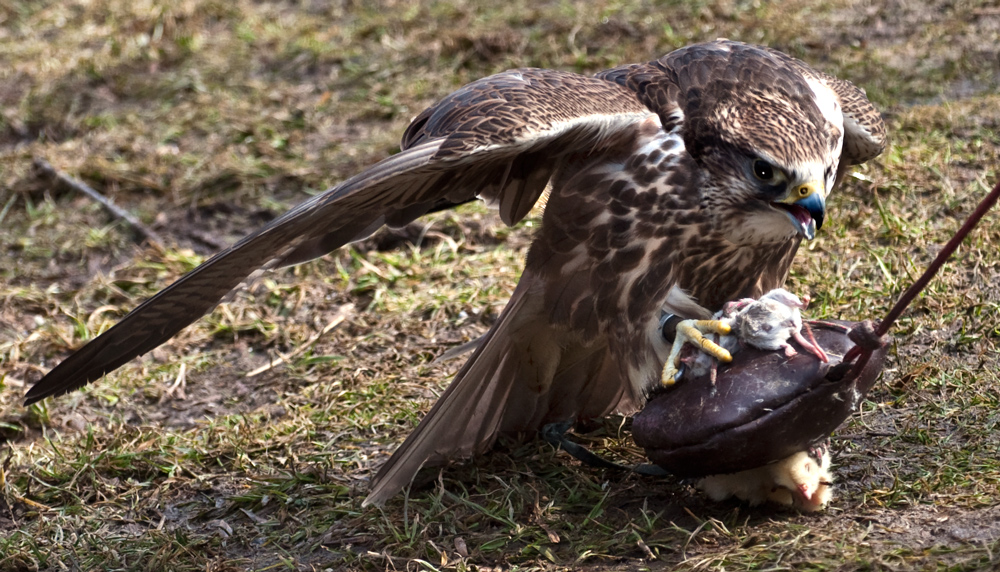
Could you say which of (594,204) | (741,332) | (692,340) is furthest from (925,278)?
(594,204)

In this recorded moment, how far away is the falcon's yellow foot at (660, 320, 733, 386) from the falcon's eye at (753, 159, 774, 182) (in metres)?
0.39

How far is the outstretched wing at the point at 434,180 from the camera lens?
282 cm

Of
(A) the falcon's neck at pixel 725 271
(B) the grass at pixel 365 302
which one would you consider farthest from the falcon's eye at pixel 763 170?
(B) the grass at pixel 365 302

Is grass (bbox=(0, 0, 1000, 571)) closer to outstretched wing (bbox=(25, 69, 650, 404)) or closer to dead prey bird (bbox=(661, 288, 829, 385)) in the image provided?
dead prey bird (bbox=(661, 288, 829, 385))

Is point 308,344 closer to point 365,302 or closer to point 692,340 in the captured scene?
point 365,302

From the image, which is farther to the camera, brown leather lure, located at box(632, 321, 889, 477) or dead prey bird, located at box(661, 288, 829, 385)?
dead prey bird, located at box(661, 288, 829, 385)

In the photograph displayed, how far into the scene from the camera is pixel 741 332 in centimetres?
288

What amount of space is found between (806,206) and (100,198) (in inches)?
150

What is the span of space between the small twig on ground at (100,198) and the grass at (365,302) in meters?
0.06

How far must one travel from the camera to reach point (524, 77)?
10.5 ft

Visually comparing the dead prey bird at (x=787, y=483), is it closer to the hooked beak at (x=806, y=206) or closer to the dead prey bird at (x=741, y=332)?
the dead prey bird at (x=741, y=332)

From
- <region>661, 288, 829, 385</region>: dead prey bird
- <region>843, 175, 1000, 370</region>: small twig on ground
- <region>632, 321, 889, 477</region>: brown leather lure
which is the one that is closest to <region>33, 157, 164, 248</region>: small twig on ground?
<region>661, 288, 829, 385</region>: dead prey bird

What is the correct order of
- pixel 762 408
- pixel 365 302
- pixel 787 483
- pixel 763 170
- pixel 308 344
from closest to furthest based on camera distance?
1. pixel 762 408
2. pixel 787 483
3. pixel 763 170
4. pixel 308 344
5. pixel 365 302

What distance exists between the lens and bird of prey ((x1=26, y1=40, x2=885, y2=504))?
2.90 m
